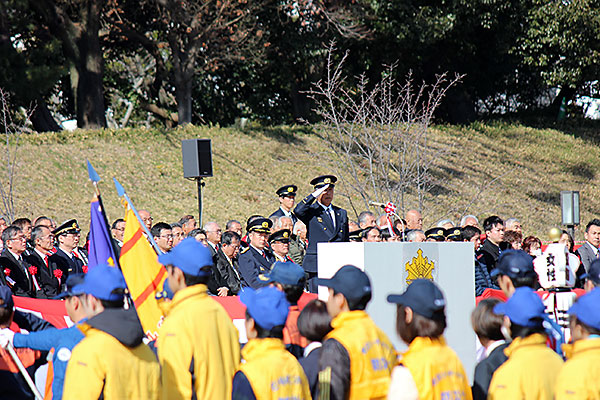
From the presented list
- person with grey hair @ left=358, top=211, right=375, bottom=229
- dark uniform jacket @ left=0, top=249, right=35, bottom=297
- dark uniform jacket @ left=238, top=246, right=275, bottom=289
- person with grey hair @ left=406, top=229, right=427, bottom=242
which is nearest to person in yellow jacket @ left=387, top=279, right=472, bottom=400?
dark uniform jacket @ left=238, top=246, right=275, bottom=289

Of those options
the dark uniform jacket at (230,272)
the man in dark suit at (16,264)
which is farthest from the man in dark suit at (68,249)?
the dark uniform jacket at (230,272)

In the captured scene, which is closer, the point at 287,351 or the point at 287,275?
the point at 287,351

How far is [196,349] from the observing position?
4590 millimetres

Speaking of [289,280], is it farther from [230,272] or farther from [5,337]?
[230,272]

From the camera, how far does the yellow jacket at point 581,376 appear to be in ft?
13.7

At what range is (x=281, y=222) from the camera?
1081 centimetres

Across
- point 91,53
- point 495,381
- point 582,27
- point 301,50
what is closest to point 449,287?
point 495,381

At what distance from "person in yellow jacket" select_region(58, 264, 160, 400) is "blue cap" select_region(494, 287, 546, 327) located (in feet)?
6.59

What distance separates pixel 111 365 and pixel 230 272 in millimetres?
6423

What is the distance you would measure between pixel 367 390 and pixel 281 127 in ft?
81.2

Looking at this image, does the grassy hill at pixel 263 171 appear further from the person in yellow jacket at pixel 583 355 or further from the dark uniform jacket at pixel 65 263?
the person in yellow jacket at pixel 583 355

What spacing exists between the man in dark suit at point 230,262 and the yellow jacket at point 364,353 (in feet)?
18.6

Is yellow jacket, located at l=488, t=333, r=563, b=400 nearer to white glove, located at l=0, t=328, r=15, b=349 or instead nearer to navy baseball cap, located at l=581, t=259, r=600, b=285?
navy baseball cap, located at l=581, t=259, r=600, b=285

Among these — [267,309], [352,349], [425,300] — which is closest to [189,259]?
[267,309]
